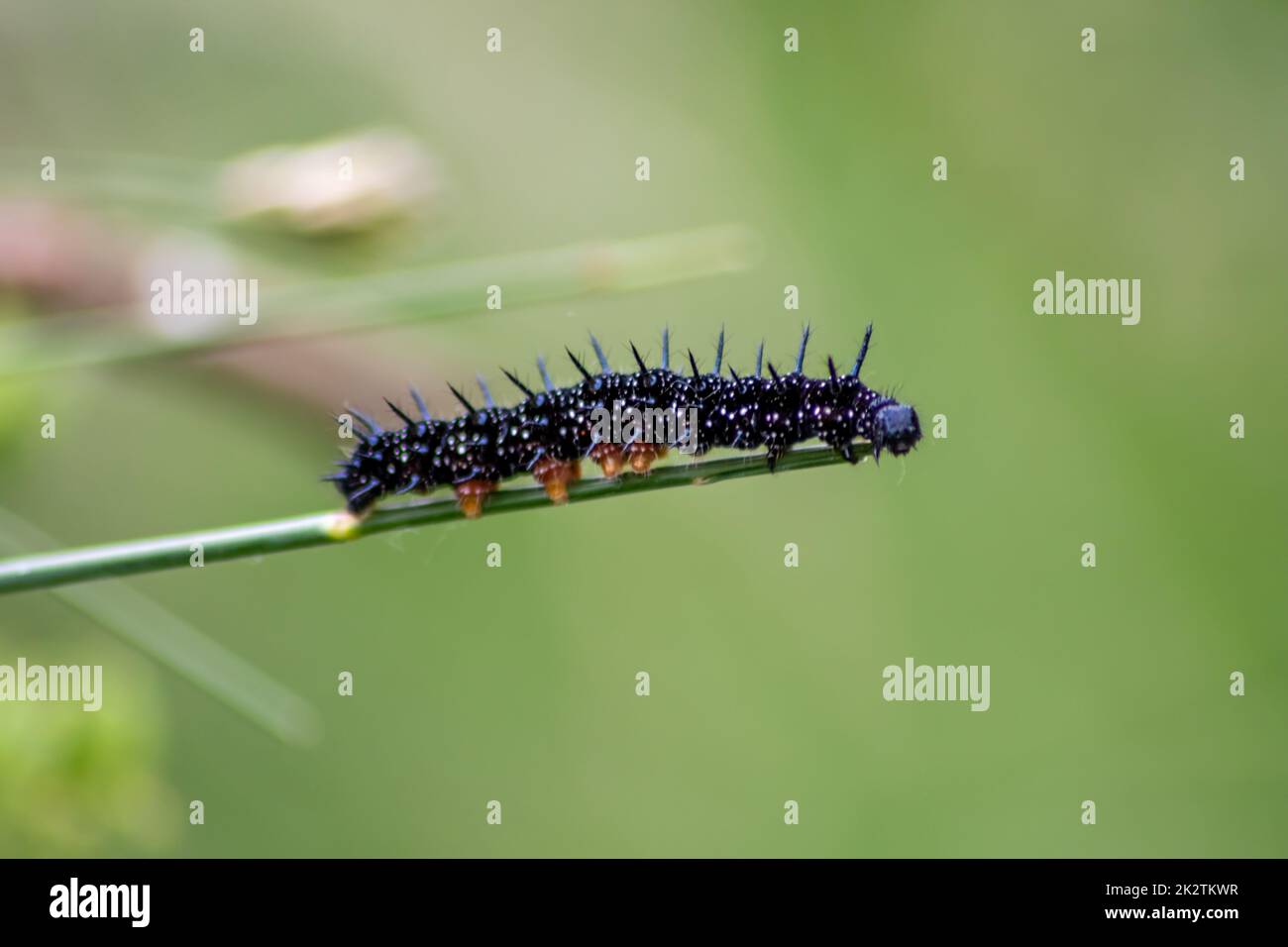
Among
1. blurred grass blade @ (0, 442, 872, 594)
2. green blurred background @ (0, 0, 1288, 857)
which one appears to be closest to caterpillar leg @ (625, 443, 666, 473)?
blurred grass blade @ (0, 442, 872, 594)

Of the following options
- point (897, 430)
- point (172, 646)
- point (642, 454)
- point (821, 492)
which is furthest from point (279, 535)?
point (821, 492)

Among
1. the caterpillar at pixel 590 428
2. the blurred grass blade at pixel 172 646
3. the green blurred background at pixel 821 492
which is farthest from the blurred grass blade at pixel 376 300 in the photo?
the green blurred background at pixel 821 492

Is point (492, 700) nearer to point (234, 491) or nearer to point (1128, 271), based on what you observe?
point (234, 491)

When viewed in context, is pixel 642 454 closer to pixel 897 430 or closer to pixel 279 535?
pixel 897 430

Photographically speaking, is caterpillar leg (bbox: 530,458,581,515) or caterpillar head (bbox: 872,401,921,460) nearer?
caterpillar head (bbox: 872,401,921,460)

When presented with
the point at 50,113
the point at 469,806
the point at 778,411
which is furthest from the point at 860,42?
the point at 469,806

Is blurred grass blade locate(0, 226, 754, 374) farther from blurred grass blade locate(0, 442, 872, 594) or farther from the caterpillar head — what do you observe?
the caterpillar head
